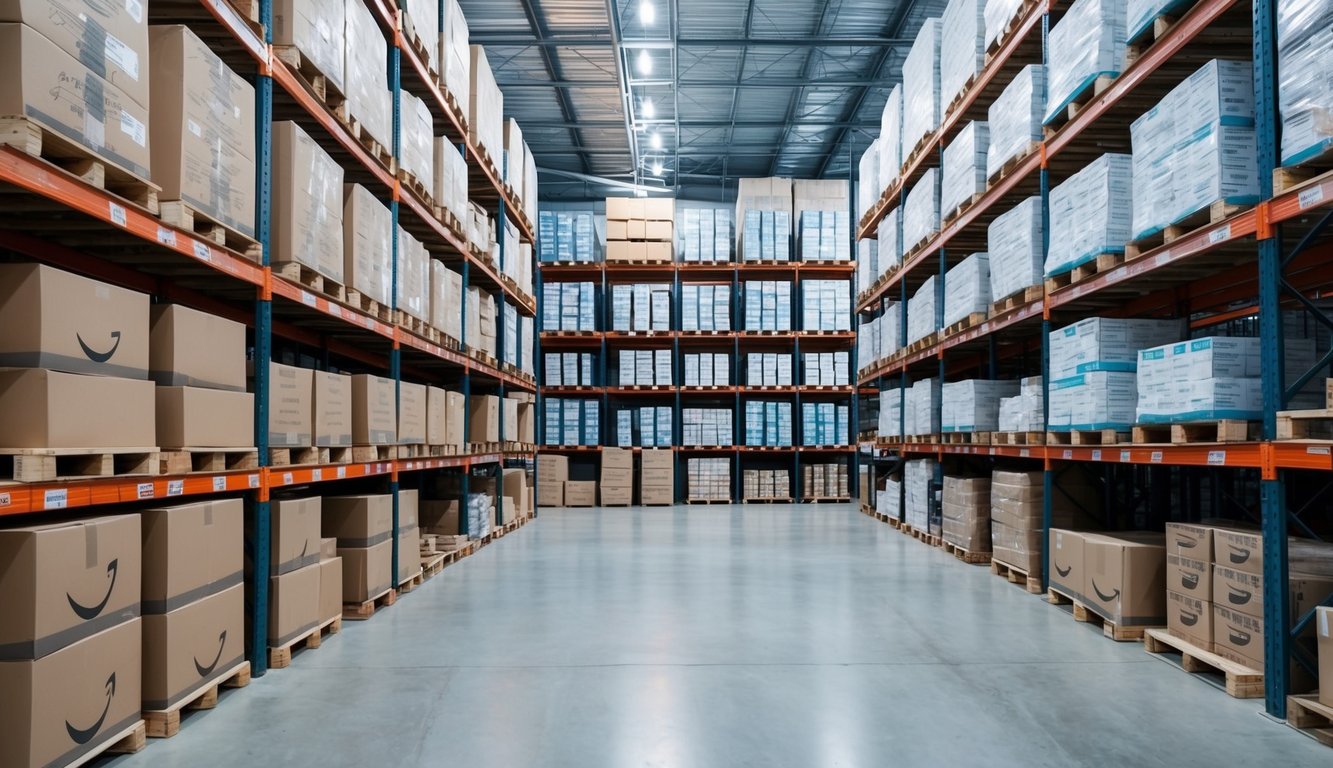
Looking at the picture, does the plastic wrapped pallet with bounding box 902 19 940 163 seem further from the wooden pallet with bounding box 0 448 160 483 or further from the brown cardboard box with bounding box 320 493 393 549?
the wooden pallet with bounding box 0 448 160 483

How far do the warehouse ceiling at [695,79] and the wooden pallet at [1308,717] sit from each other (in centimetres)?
890

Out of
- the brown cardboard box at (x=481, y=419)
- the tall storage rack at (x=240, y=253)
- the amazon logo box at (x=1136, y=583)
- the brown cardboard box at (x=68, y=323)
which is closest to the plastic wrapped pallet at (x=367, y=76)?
the tall storage rack at (x=240, y=253)

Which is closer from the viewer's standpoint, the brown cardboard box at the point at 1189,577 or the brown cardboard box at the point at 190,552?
the brown cardboard box at the point at 190,552

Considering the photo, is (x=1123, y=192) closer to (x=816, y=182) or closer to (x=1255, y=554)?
(x=1255, y=554)

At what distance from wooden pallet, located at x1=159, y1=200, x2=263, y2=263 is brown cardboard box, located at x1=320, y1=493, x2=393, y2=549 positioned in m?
1.99

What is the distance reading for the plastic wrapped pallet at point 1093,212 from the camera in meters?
5.25

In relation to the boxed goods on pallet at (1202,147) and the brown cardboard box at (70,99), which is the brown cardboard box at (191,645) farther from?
the boxed goods on pallet at (1202,147)

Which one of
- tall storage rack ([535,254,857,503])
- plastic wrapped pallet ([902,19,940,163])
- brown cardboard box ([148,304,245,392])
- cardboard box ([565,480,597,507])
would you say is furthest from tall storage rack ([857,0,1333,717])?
cardboard box ([565,480,597,507])

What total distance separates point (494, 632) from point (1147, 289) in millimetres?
5052

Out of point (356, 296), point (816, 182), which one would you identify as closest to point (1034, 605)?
point (356, 296)

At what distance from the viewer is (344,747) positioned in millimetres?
3281

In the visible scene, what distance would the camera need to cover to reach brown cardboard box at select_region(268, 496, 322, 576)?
14.3ft

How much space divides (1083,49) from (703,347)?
11126mm

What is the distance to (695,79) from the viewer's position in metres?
14.5
